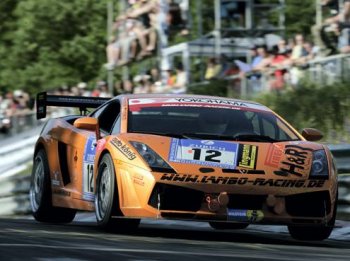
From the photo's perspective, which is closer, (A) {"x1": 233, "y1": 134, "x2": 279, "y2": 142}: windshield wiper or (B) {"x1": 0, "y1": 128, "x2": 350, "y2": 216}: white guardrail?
(A) {"x1": 233, "y1": 134, "x2": 279, "y2": 142}: windshield wiper

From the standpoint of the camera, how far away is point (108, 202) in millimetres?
8781

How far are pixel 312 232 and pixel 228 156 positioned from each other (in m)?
1.16

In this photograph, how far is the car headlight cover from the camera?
844 cm

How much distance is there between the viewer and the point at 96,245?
24.1 feet

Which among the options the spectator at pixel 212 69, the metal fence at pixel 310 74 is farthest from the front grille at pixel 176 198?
the spectator at pixel 212 69

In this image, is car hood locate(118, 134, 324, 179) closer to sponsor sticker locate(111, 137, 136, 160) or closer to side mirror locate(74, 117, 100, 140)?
sponsor sticker locate(111, 137, 136, 160)

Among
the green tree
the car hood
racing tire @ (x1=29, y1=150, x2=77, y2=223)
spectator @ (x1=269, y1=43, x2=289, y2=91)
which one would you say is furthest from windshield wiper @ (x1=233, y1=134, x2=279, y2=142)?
the green tree

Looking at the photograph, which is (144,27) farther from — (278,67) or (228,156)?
(228,156)

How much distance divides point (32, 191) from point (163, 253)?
483 centimetres

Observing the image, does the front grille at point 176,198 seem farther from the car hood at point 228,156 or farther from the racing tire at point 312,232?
the racing tire at point 312,232

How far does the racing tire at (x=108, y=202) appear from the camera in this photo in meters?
8.71

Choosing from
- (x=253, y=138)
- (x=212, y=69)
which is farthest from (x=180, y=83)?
(x=253, y=138)

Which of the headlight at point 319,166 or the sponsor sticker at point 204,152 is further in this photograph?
the headlight at point 319,166

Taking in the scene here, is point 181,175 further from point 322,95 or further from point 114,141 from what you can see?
point 322,95
